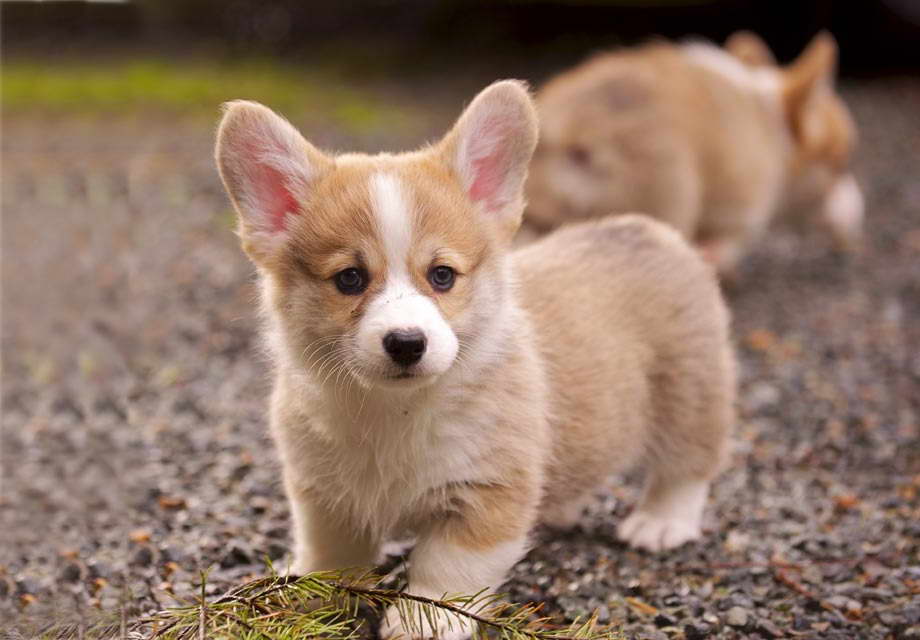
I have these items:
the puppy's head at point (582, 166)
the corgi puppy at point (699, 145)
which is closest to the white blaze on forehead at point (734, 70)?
the corgi puppy at point (699, 145)

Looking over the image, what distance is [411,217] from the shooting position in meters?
2.93

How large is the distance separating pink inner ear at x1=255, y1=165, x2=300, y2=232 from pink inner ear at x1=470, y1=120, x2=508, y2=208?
0.54 meters

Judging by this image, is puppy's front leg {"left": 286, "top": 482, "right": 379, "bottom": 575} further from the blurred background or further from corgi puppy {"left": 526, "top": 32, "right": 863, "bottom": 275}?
corgi puppy {"left": 526, "top": 32, "right": 863, "bottom": 275}

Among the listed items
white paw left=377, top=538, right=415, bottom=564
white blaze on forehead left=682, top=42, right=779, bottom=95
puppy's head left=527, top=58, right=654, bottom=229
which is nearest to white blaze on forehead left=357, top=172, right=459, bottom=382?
white paw left=377, top=538, right=415, bottom=564

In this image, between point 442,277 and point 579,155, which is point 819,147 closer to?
point 579,155

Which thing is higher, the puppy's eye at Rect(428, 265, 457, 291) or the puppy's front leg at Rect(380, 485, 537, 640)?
the puppy's eye at Rect(428, 265, 457, 291)

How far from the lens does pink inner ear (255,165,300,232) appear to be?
3133 millimetres

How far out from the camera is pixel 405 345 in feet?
8.94

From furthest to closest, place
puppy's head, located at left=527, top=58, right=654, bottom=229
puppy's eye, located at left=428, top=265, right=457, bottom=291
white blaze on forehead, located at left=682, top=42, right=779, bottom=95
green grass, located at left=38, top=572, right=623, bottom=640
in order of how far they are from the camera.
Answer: white blaze on forehead, located at left=682, top=42, right=779, bottom=95 → puppy's head, located at left=527, top=58, right=654, bottom=229 → puppy's eye, located at left=428, top=265, right=457, bottom=291 → green grass, located at left=38, top=572, right=623, bottom=640

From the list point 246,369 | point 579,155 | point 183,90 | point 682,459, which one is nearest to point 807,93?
point 579,155

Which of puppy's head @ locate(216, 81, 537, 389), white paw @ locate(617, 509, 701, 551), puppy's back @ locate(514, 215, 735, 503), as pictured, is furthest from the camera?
white paw @ locate(617, 509, 701, 551)

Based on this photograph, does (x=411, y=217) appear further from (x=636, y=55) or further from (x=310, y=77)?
(x=310, y=77)

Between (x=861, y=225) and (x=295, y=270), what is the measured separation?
6.78m

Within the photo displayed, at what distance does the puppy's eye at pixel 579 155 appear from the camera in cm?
641
